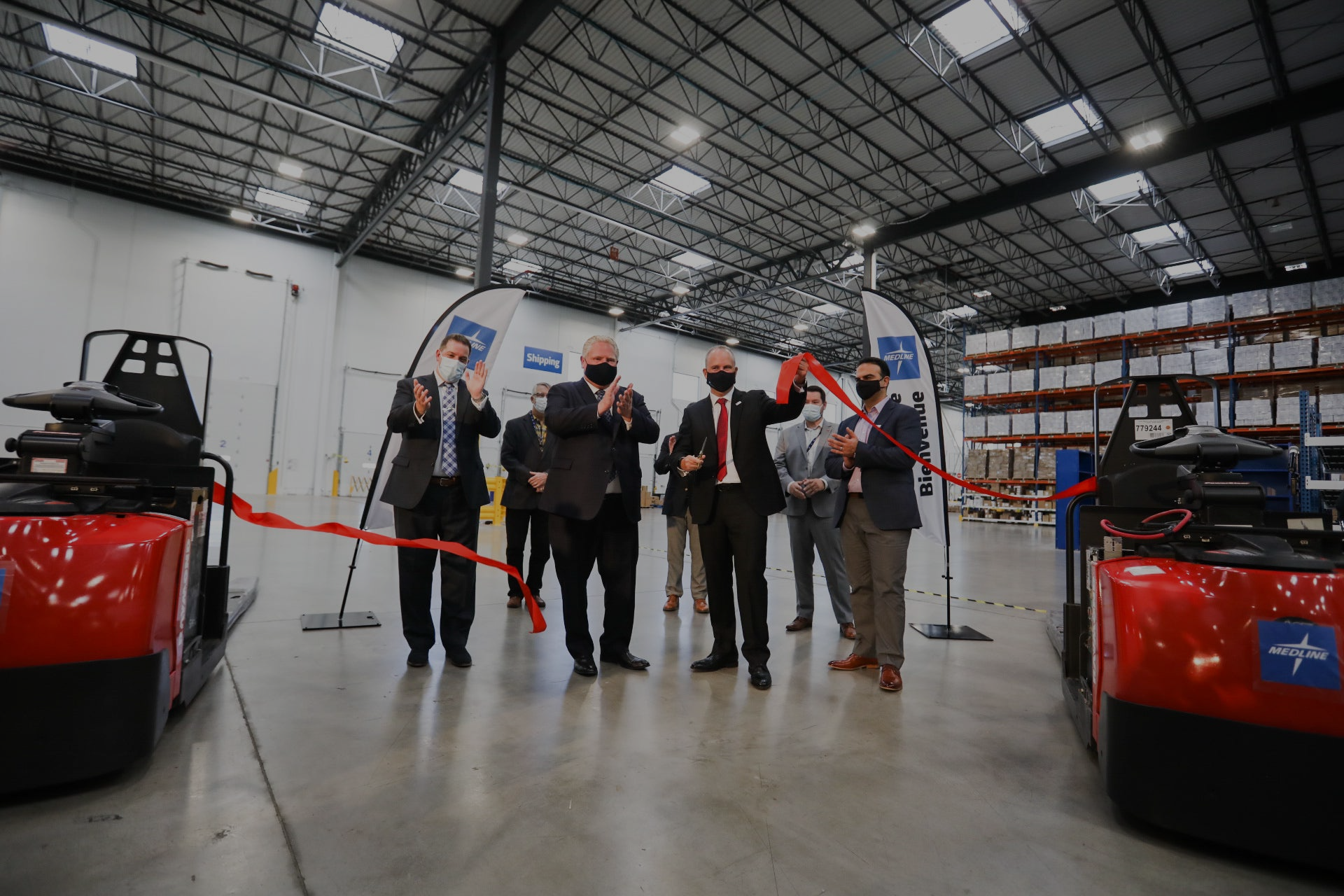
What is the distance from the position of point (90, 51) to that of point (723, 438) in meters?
15.2

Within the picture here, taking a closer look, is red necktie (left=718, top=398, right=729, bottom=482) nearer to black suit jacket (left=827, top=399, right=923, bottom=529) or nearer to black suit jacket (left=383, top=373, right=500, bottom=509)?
black suit jacket (left=827, top=399, right=923, bottom=529)

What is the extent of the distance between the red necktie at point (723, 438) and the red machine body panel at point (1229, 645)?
71.8 inches

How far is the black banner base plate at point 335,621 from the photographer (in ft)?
13.0

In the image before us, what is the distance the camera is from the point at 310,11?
10516mm

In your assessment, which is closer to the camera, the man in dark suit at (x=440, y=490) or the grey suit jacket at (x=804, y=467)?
the man in dark suit at (x=440, y=490)

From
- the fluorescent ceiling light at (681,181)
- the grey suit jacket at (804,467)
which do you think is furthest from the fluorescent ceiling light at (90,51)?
the grey suit jacket at (804,467)

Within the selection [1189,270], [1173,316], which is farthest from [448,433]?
[1189,270]

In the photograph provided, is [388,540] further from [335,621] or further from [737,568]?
[737,568]

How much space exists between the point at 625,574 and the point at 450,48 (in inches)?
463

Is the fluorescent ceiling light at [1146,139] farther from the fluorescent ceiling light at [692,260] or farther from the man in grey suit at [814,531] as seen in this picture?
the man in grey suit at [814,531]

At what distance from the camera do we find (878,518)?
3.36 meters

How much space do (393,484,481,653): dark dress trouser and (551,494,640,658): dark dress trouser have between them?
1.68ft

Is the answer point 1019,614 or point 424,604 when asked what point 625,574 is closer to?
point 424,604

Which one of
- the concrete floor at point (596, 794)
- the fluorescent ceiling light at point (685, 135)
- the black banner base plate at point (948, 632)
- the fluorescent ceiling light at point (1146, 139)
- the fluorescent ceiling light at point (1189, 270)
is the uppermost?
the fluorescent ceiling light at point (685, 135)
